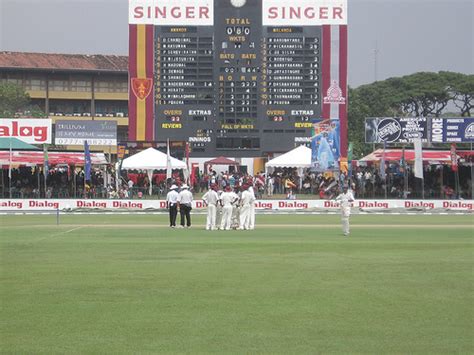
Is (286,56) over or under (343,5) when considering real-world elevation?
under

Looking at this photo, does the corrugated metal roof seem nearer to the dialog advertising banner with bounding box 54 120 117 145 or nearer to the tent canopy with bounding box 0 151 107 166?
the dialog advertising banner with bounding box 54 120 117 145

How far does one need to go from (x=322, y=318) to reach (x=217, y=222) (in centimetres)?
2217

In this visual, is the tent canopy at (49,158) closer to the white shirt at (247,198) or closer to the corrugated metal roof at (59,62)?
the white shirt at (247,198)

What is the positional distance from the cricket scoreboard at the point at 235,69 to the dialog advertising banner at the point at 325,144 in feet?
8.28

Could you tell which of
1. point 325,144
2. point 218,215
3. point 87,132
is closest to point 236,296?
point 218,215

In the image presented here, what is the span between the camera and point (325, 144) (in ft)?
157

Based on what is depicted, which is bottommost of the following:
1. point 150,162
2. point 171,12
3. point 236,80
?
point 150,162

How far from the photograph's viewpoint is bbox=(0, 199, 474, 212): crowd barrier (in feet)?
153

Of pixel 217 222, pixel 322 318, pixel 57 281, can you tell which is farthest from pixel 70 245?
pixel 322 318

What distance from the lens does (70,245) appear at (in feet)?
78.6

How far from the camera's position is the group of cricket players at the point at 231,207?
3209cm

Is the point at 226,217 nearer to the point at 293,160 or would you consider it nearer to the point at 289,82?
the point at 293,160

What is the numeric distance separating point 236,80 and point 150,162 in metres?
6.78

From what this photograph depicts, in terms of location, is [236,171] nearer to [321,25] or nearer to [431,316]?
[321,25]
